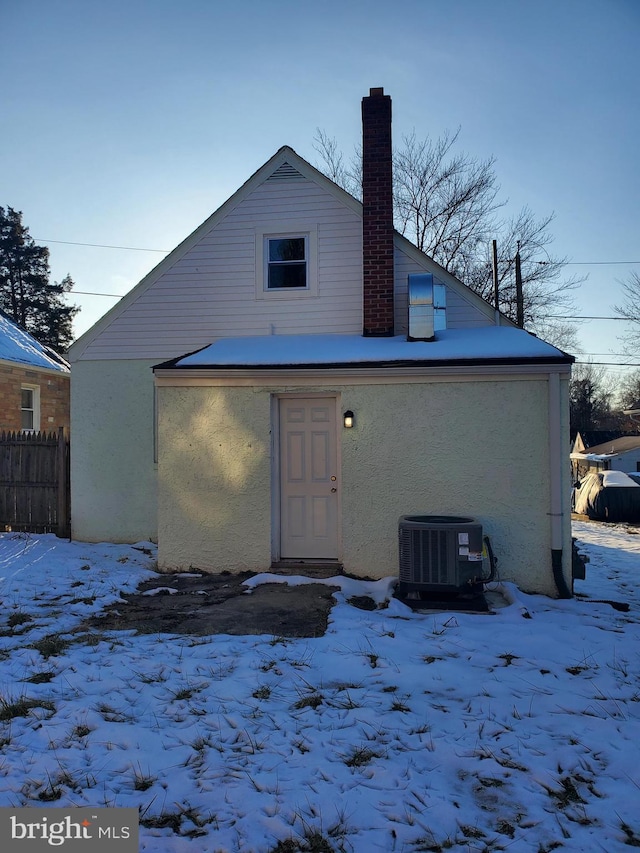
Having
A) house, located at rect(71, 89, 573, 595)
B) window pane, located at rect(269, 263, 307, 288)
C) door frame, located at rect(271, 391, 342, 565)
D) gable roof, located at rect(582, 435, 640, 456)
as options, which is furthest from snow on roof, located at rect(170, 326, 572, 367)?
gable roof, located at rect(582, 435, 640, 456)

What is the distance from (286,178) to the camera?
30.7ft

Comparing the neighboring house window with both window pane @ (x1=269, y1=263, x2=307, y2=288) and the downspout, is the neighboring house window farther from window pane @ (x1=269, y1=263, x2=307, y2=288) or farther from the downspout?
the downspout

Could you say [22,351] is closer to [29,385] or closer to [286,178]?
[29,385]

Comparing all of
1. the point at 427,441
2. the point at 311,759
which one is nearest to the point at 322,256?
the point at 427,441

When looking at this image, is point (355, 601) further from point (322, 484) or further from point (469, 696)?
point (469, 696)

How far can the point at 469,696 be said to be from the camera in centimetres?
386

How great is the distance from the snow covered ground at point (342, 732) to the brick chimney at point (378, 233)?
457 centimetres

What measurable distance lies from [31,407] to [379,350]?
531 inches

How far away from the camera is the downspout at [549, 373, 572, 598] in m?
6.71

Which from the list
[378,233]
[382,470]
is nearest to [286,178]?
[378,233]

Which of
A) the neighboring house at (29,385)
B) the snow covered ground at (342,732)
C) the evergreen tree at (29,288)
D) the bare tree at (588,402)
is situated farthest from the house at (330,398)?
the bare tree at (588,402)

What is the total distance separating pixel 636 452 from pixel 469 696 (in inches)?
977

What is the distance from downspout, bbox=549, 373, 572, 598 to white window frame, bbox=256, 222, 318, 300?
4.19 meters

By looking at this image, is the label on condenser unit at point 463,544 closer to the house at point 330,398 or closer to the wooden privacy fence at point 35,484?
the house at point 330,398
